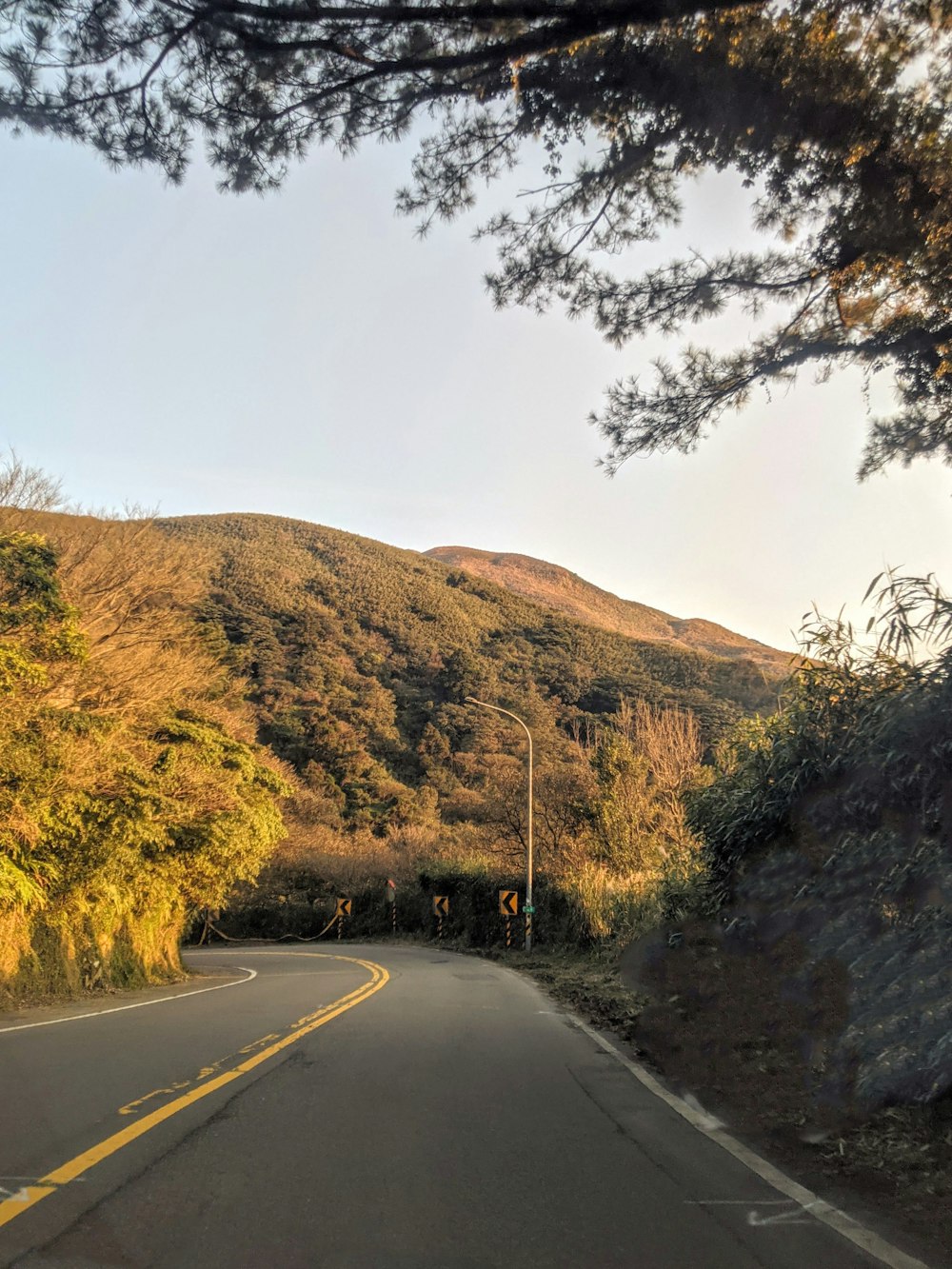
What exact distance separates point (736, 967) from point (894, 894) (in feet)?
11.9

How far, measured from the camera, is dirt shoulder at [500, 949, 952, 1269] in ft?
17.2

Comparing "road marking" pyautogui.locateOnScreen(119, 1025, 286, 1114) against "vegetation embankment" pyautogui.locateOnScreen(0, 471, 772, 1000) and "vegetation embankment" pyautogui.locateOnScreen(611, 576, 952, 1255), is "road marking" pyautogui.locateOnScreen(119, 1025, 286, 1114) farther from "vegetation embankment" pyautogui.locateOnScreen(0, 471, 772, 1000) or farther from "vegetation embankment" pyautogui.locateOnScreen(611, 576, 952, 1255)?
"vegetation embankment" pyautogui.locateOnScreen(0, 471, 772, 1000)

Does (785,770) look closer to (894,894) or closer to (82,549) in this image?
(894,894)

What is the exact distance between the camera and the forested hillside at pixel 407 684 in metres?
59.5

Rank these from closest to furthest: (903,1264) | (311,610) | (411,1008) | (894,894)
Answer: (903,1264)
(894,894)
(411,1008)
(311,610)

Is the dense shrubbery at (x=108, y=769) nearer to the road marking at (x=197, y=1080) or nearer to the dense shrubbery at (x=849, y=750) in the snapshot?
Result: the road marking at (x=197, y=1080)

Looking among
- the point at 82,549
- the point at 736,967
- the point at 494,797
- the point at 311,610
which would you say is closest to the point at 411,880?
the point at 494,797

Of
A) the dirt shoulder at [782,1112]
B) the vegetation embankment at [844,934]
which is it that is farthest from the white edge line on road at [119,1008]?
the vegetation embankment at [844,934]

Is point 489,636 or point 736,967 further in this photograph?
point 489,636

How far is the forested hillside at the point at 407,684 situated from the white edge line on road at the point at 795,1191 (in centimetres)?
3767

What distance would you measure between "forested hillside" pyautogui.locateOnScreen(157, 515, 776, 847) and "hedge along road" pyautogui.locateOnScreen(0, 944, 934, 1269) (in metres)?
36.2

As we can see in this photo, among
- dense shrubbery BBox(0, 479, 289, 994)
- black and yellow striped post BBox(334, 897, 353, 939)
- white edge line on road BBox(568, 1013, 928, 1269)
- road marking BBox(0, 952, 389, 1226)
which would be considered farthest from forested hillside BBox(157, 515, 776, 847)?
white edge line on road BBox(568, 1013, 928, 1269)

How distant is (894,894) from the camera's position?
7168mm

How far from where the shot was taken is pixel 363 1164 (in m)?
5.84
